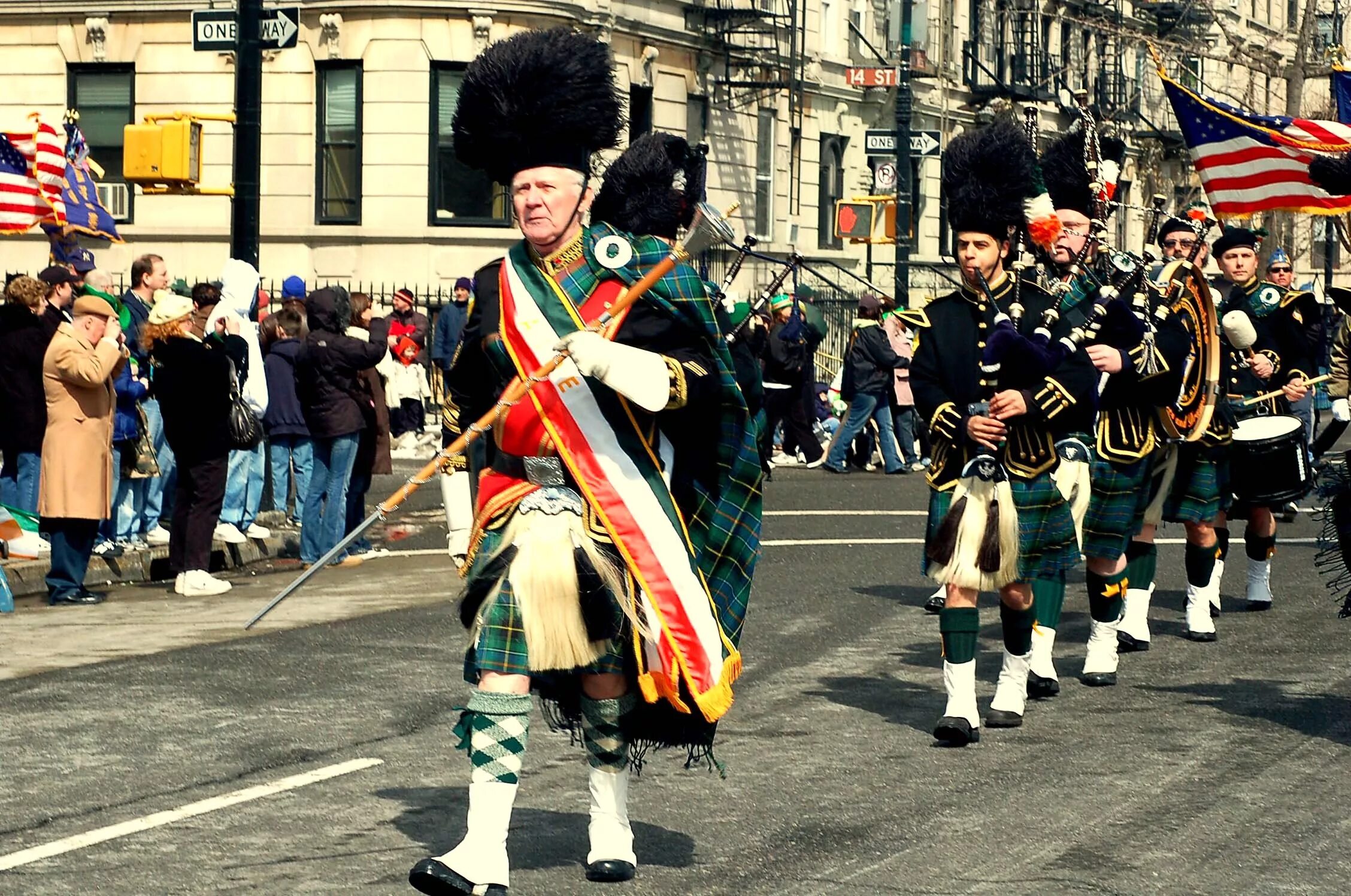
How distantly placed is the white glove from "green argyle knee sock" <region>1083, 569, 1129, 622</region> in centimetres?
448

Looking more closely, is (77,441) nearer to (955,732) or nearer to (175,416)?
(175,416)

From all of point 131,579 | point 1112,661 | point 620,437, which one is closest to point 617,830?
point 620,437

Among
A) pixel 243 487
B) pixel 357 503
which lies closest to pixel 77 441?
pixel 243 487

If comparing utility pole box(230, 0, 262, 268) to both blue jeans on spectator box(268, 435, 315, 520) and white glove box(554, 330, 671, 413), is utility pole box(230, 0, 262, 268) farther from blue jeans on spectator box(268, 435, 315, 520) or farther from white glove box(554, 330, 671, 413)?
white glove box(554, 330, 671, 413)

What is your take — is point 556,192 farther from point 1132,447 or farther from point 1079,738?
point 1132,447

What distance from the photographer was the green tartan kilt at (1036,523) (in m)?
8.87

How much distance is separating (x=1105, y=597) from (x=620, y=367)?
15.4ft

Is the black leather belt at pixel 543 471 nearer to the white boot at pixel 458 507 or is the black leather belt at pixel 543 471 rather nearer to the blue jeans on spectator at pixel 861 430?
the white boot at pixel 458 507

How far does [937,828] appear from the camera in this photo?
717cm

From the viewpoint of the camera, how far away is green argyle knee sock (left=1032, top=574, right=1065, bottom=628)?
935 cm

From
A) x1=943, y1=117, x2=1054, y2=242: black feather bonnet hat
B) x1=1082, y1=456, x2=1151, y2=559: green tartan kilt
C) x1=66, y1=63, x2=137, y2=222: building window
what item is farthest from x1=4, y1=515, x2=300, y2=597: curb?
x1=66, y1=63, x2=137, y2=222: building window

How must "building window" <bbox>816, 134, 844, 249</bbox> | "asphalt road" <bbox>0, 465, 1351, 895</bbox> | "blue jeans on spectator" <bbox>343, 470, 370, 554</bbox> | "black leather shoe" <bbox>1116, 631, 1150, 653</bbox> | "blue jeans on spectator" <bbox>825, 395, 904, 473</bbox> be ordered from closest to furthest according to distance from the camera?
"asphalt road" <bbox>0, 465, 1351, 895</bbox>, "black leather shoe" <bbox>1116, 631, 1150, 653</bbox>, "blue jeans on spectator" <bbox>343, 470, 370, 554</bbox>, "blue jeans on spectator" <bbox>825, 395, 904, 473</bbox>, "building window" <bbox>816, 134, 844, 249</bbox>

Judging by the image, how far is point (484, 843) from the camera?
19.8 ft

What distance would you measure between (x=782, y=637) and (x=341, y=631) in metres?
2.26
